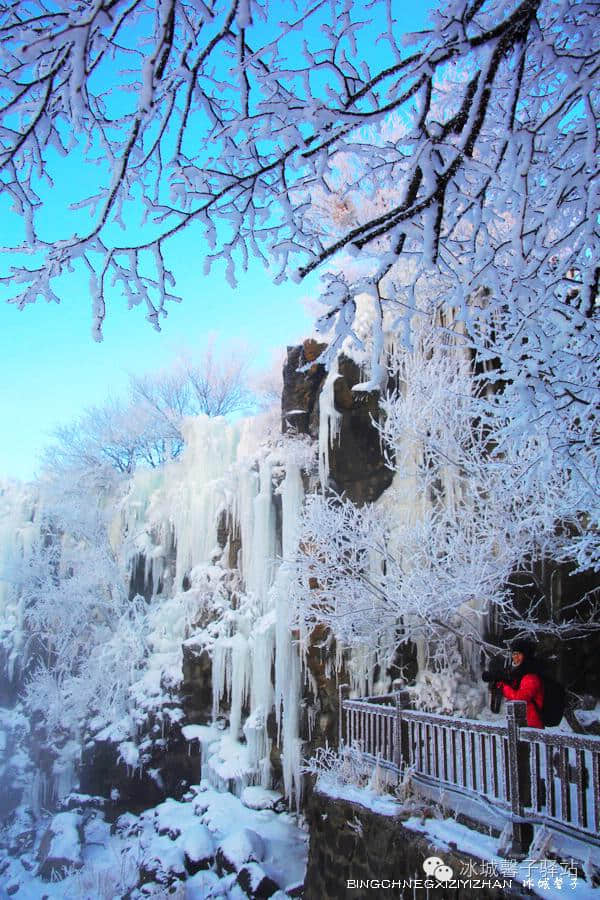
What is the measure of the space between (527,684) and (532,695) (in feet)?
0.30

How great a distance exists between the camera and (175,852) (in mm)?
7918

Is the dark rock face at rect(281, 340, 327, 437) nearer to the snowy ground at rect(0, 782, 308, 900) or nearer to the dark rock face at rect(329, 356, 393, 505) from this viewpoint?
Result: the dark rock face at rect(329, 356, 393, 505)

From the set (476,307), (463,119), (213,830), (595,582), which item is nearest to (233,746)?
(213,830)

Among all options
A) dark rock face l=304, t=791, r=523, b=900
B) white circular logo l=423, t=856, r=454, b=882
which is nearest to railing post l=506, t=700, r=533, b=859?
dark rock face l=304, t=791, r=523, b=900

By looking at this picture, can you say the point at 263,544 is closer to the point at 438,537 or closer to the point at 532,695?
the point at 438,537

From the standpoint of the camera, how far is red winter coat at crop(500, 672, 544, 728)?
4488 mm

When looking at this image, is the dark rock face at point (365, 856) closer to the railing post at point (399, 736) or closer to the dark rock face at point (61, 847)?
the railing post at point (399, 736)

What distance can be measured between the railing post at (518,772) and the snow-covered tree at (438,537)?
218 cm

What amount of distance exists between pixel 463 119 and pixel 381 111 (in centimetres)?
29

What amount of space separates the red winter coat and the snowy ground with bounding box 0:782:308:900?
185 inches

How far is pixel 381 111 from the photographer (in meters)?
1.44

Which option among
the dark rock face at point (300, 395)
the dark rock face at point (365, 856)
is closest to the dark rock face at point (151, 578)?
the dark rock face at point (300, 395)

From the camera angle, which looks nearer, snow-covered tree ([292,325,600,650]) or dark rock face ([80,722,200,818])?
snow-covered tree ([292,325,600,650])

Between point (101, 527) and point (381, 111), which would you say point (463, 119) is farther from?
point (101, 527)
